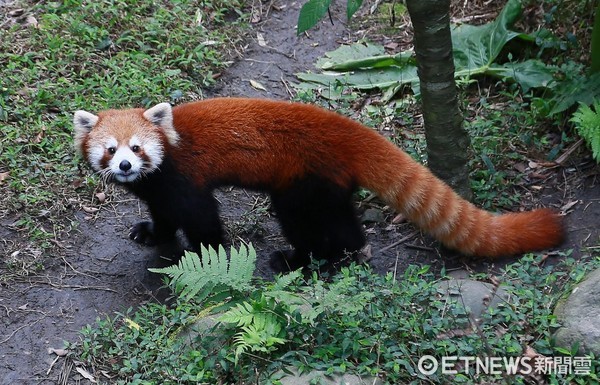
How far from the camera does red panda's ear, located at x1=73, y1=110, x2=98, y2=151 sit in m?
4.38

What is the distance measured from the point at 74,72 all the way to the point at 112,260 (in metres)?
2.04

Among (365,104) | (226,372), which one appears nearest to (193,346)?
(226,372)

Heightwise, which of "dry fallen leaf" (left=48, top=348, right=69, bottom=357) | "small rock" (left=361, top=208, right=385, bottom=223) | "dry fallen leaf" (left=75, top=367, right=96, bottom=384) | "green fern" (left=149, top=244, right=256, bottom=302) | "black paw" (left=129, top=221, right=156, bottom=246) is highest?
"green fern" (left=149, top=244, right=256, bottom=302)

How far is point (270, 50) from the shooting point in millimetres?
6902

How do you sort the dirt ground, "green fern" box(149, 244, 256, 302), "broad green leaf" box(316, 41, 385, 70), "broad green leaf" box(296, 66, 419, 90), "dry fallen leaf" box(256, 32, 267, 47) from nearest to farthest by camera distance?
"green fern" box(149, 244, 256, 302), the dirt ground, "broad green leaf" box(296, 66, 419, 90), "broad green leaf" box(316, 41, 385, 70), "dry fallen leaf" box(256, 32, 267, 47)

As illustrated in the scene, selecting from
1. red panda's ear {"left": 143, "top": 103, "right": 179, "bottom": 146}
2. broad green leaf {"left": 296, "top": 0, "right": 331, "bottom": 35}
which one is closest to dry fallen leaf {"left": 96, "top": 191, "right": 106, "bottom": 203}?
red panda's ear {"left": 143, "top": 103, "right": 179, "bottom": 146}

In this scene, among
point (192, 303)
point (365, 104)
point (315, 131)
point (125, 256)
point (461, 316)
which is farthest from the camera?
point (365, 104)

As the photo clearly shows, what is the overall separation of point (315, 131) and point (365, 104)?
1.90 metres

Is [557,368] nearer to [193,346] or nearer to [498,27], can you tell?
[193,346]

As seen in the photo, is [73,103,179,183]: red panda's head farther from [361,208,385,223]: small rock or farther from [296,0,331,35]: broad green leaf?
[361,208,385,223]: small rock

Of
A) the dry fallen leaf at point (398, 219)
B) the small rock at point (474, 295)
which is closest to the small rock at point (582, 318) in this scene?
the small rock at point (474, 295)

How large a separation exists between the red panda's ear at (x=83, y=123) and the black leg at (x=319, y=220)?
117 cm

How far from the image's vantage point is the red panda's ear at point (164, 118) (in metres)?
4.36

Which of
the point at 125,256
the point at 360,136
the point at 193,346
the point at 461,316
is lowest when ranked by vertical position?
the point at 125,256
